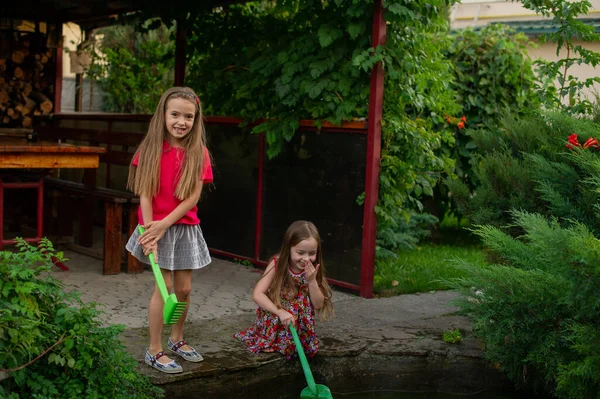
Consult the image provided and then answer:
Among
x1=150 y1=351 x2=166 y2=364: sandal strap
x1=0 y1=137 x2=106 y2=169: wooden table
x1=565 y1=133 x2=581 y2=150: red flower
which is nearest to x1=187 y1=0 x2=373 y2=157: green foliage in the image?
x1=0 y1=137 x2=106 y2=169: wooden table

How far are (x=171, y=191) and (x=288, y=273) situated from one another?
86 centimetres

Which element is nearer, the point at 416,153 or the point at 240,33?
the point at 416,153

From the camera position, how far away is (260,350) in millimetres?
4480

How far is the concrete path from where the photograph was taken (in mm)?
4242

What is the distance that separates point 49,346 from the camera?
3.34 m

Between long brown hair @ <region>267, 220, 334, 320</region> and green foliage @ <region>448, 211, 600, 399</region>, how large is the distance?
79cm

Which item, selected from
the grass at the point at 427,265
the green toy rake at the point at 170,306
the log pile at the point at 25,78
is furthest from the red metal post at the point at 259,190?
the log pile at the point at 25,78

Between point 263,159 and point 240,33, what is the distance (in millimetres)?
1381

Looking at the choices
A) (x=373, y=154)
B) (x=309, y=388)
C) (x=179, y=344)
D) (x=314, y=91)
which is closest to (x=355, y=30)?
(x=314, y=91)

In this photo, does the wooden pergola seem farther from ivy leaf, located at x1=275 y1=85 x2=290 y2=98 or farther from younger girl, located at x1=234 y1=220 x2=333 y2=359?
younger girl, located at x1=234 y1=220 x2=333 y2=359

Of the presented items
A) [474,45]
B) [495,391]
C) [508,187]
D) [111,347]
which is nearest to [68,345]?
[111,347]

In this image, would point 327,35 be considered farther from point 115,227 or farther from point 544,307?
point 544,307

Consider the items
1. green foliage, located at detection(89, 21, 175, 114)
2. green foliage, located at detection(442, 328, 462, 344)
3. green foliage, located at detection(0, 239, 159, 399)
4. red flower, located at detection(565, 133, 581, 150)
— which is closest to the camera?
green foliage, located at detection(0, 239, 159, 399)

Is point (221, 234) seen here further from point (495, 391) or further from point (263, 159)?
point (495, 391)
